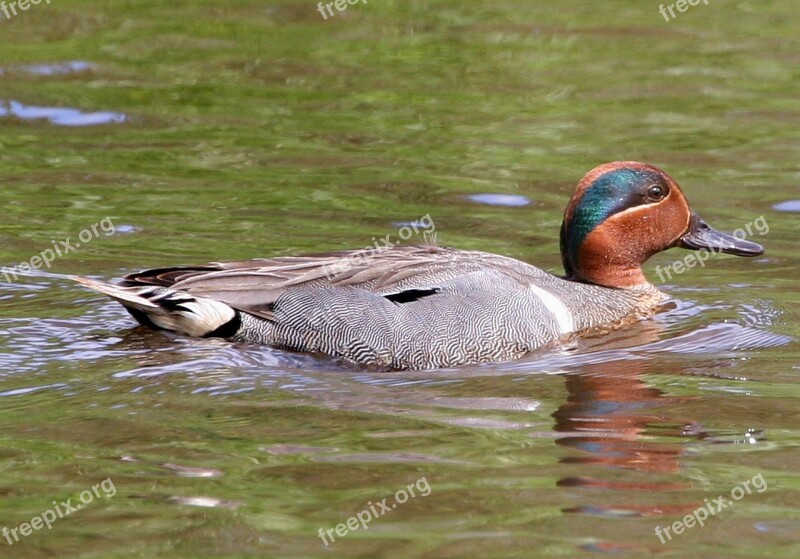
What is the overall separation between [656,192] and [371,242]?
2.25m

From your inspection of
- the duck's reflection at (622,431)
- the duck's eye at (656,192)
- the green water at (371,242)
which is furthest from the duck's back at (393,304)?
the duck's eye at (656,192)

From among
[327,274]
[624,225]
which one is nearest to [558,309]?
[624,225]

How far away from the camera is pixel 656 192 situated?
8328 millimetres

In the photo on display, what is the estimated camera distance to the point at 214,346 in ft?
24.6

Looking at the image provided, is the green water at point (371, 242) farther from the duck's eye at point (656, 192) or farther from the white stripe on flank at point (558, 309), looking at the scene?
the duck's eye at point (656, 192)

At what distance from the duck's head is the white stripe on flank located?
1.99ft

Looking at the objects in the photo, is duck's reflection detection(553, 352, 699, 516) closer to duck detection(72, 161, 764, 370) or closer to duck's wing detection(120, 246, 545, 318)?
duck detection(72, 161, 764, 370)

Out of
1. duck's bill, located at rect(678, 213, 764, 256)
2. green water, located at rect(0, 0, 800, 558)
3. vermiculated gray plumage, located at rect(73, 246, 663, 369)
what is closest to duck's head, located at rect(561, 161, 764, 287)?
duck's bill, located at rect(678, 213, 764, 256)

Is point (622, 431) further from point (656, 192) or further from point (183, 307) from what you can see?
point (183, 307)

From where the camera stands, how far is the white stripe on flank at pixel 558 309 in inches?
306

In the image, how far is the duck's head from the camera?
8.23 metres

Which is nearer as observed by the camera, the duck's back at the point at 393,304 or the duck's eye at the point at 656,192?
the duck's back at the point at 393,304

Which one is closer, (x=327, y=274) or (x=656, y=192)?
(x=327, y=274)

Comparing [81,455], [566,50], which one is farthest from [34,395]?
[566,50]
